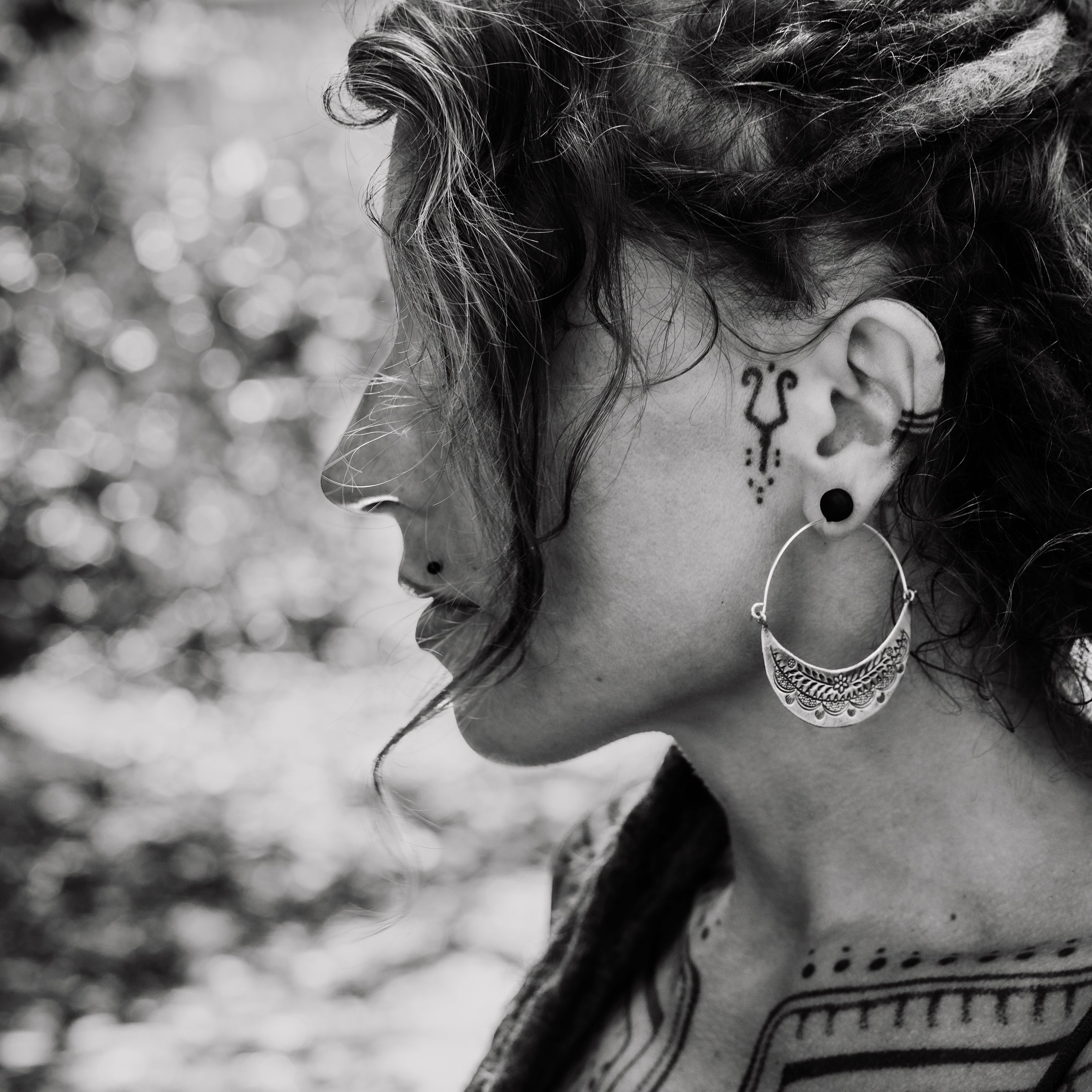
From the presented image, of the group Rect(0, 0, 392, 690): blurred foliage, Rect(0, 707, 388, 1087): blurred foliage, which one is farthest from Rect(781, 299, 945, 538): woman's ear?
Rect(0, 0, 392, 690): blurred foliage

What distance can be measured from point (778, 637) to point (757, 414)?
0.87ft

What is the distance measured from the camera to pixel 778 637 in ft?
4.82

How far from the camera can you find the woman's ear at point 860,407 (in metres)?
1.35

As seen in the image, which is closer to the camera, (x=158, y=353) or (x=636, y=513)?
(x=636, y=513)

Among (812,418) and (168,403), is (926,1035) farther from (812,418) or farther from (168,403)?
(168,403)

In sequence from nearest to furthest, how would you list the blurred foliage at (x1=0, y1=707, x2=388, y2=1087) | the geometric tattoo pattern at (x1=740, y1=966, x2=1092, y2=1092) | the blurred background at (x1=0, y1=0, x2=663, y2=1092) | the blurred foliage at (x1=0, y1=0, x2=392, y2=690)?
the geometric tattoo pattern at (x1=740, y1=966, x2=1092, y2=1092) → the blurred foliage at (x1=0, y1=707, x2=388, y2=1087) → the blurred background at (x1=0, y1=0, x2=663, y2=1092) → the blurred foliage at (x1=0, y1=0, x2=392, y2=690)

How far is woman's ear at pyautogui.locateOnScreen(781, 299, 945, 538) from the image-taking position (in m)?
1.35

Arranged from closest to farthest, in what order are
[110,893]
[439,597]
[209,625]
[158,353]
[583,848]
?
[439,597]
[583,848]
[110,893]
[158,353]
[209,625]

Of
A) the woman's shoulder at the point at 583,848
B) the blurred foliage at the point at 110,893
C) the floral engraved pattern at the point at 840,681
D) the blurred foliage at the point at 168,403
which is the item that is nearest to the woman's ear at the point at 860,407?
the floral engraved pattern at the point at 840,681

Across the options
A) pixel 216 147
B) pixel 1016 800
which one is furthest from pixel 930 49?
pixel 216 147

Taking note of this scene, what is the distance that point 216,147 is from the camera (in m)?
5.36

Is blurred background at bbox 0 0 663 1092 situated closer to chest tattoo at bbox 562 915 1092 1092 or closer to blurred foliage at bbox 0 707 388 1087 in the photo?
blurred foliage at bbox 0 707 388 1087

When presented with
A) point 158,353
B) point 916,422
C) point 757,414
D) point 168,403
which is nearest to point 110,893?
point 168,403

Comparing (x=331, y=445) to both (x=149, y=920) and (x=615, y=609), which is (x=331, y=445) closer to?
(x=149, y=920)
